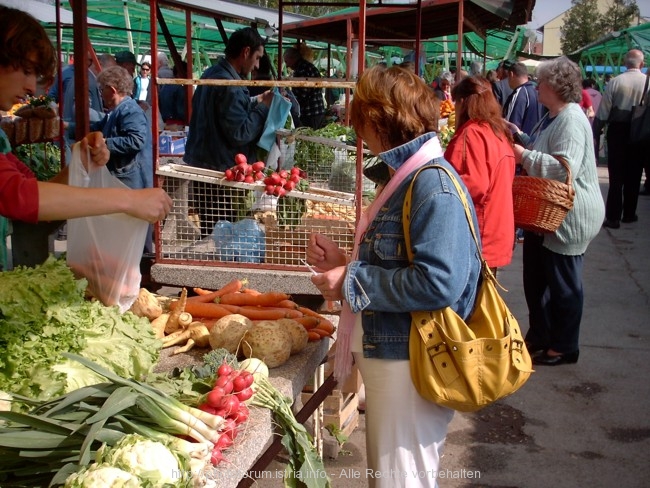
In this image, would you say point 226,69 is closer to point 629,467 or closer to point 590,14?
point 629,467

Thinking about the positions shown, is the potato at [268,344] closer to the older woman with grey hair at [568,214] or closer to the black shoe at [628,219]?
the older woman with grey hair at [568,214]

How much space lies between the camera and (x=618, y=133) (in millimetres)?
11023

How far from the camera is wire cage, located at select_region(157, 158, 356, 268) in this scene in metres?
4.51

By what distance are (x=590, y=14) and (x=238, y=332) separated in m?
61.3

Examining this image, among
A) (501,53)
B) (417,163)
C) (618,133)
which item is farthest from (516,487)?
(501,53)

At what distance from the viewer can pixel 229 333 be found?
293cm

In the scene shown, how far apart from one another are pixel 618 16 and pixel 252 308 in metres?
62.3

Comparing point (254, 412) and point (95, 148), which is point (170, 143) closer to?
point (95, 148)

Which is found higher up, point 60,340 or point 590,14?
point 590,14

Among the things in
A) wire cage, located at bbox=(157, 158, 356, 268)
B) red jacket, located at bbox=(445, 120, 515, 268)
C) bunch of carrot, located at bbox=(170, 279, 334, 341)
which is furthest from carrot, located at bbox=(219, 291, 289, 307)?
red jacket, located at bbox=(445, 120, 515, 268)

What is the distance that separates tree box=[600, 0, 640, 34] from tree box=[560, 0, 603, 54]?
1.58 ft

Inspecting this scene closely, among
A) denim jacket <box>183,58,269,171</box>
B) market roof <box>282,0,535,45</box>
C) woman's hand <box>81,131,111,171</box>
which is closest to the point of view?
woman's hand <box>81,131,111,171</box>

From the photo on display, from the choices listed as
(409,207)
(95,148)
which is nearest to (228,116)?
(95,148)

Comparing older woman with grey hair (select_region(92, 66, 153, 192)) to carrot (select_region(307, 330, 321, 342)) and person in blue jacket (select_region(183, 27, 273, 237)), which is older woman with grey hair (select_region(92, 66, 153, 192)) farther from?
carrot (select_region(307, 330, 321, 342))
